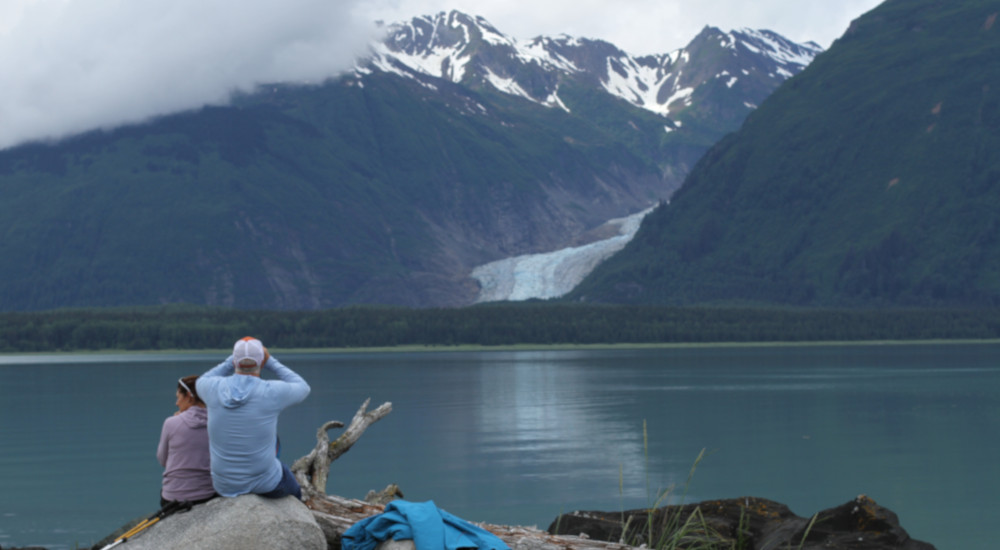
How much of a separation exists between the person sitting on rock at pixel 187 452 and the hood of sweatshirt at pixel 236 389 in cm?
80

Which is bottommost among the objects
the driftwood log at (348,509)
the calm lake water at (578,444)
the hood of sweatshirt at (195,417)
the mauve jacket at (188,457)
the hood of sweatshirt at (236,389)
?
the calm lake water at (578,444)

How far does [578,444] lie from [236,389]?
43708mm

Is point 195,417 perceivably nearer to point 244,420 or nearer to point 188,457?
point 188,457

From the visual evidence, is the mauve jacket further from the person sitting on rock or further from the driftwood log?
the driftwood log

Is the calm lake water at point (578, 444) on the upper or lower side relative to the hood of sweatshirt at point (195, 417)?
lower

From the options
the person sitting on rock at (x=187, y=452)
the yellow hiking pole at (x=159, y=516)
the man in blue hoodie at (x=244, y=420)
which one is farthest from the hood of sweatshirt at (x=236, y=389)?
the yellow hiking pole at (x=159, y=516)

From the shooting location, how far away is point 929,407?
72125 mm

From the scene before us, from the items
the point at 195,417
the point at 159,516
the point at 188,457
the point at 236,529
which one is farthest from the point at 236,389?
the point at 159,516

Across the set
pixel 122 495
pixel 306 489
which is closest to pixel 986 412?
pixel 122 495

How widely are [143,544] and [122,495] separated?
31042mm

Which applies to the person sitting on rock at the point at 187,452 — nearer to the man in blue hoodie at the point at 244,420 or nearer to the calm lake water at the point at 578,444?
the man in blue hoodie at the point at 244,420

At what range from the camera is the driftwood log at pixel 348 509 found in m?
12.8

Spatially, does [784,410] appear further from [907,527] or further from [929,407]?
[907,527]

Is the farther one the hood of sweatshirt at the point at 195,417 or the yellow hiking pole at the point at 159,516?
the hood of sweatshirt at the point at 195,417
